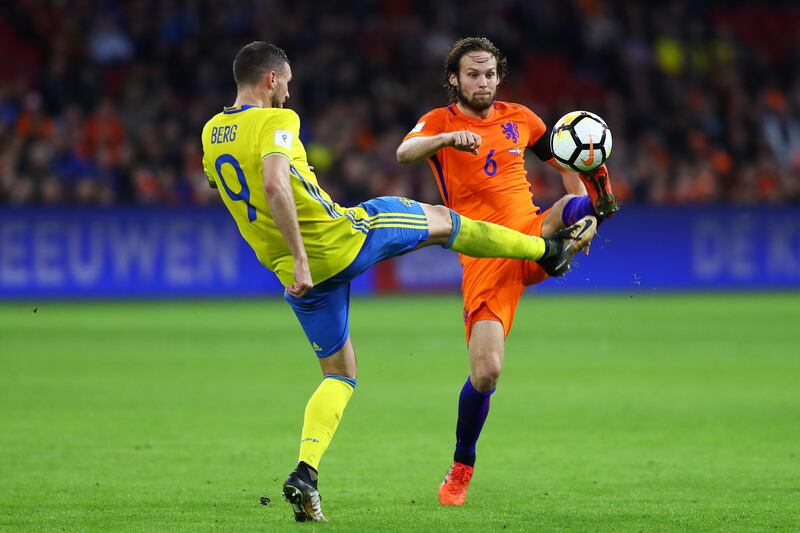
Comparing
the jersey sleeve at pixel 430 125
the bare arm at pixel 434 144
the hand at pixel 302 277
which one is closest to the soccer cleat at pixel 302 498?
the hand at pixel 302 277

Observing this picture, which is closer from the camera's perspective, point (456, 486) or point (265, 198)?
point (265, 198)

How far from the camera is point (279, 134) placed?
19.9 ft

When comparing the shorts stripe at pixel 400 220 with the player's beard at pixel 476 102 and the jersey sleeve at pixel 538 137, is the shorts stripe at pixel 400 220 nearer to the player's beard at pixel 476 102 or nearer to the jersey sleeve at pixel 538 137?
the player's beard at pixel 476 102

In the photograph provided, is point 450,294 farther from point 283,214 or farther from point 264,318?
point 283,214

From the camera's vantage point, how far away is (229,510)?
6621 mm

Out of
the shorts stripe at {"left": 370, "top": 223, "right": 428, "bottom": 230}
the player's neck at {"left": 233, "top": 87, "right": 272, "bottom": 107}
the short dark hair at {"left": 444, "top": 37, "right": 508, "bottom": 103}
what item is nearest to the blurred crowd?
the short dark hair at {"left": 444, "top": 37, "right": 508, "bottom": 103}

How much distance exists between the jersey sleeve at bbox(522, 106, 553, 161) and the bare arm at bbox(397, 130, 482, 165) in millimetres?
1005

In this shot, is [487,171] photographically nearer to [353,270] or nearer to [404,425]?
[353,270]

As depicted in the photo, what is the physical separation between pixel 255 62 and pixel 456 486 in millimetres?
2457

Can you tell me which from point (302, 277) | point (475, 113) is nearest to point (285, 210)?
point (302, 277)

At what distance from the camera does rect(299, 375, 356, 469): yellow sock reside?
6.34 metres

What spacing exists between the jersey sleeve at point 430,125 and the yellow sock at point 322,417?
1514 mm

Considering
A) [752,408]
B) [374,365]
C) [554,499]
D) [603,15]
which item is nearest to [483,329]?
[554,499]

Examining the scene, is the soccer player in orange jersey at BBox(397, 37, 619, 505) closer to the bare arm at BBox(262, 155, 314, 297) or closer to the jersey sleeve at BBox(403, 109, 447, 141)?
the jersey sleeve at BBox(403, 109, 447, 141)
